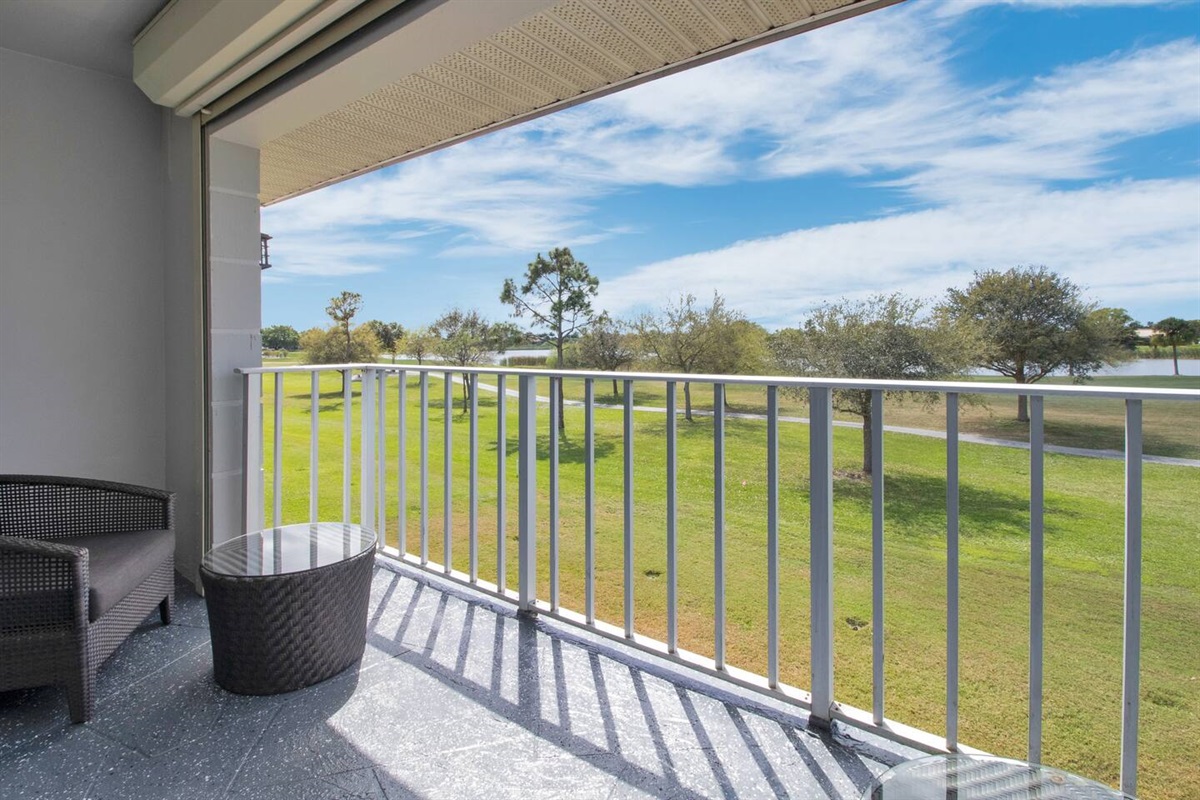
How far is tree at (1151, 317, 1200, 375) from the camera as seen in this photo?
7.95 metres

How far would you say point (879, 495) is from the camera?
1658 millimetres

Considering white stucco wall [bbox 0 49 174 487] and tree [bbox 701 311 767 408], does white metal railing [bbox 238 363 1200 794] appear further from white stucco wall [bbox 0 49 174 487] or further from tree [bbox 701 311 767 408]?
tree [bbox 701 311 767 408]

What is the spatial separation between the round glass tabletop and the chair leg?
220cm

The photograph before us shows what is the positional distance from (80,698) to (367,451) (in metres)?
1.63

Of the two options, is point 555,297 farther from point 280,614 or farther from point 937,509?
point 280,614

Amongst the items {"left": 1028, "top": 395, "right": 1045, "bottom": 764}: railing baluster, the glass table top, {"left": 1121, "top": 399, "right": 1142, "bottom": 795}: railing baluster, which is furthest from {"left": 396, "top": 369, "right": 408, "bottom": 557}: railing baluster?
{"left": 1121, "top": 399, "right": 1142, "bottom": 795}: railing baluster

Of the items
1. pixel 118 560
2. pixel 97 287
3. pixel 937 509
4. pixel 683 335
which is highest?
pixel 683 335

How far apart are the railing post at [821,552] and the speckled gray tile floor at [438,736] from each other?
0.11m

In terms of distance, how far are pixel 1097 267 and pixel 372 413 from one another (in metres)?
16.1

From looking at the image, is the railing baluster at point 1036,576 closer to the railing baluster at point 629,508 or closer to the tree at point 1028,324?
the railing baluster at point 629,508

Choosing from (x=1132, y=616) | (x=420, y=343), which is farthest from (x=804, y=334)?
(x=1132, y=616)

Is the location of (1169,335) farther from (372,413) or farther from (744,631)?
(372,413)

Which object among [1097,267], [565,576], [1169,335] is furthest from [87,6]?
[1097,267]

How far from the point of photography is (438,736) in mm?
1714
